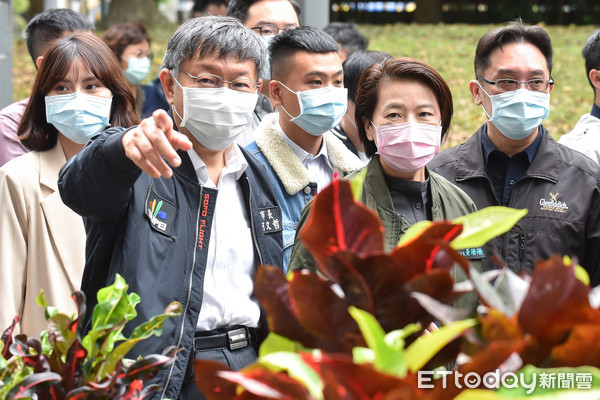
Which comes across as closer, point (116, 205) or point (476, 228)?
point (476, 228)

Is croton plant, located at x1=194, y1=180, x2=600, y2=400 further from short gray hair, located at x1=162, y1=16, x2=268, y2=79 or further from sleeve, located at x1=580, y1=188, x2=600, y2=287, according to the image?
sleeve, located at x1=580, y1=188, x2=600, y2=287

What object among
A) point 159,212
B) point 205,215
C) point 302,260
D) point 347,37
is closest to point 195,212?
point 205,215

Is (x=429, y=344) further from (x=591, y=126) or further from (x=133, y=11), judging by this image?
(x=133, y=11)

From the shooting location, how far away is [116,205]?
2.44 meters

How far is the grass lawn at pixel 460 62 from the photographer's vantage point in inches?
462

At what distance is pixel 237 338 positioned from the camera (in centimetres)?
270

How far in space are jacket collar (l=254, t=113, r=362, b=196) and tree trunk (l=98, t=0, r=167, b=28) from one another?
59.0 feet

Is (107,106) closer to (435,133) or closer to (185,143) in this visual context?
(435,133)

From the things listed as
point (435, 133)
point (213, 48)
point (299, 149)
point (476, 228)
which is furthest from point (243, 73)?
point (476, 228)

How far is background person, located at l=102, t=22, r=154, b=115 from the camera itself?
6.95 metres

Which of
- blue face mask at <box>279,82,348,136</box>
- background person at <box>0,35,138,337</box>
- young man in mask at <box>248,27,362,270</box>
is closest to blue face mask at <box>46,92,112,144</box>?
background person at <box>0,35,138,337</box>

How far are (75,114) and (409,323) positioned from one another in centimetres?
286

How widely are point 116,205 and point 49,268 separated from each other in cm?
116

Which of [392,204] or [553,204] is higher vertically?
Result: [392,204]
